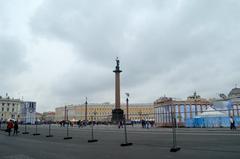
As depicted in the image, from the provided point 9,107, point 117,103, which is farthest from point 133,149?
point 9,107

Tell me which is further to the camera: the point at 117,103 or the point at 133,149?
the point at 117,103

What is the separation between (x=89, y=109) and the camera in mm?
144375

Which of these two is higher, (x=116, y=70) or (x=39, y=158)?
(x=116, y=70)

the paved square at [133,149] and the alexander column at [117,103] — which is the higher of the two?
the alexander column at [117,103]

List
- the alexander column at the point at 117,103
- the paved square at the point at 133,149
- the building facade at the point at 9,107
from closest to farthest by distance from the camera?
the paved square at the point at 133,149 < the alexander column at the point at 117,103 < the building facade at the point at 9,107

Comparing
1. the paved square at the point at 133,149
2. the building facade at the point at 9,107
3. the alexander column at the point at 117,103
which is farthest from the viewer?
the building facade at the point at 9,107

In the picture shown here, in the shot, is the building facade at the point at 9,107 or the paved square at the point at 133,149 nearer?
the paved square at the point at 133,149

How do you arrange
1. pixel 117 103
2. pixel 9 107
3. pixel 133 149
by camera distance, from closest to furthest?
pixel 133 149 < pixel 117 103 < pixel 9 107

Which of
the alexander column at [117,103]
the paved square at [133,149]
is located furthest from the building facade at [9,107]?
the paved square at [133,149]

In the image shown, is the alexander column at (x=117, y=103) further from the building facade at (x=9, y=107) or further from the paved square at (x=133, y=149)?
the building facade at (x=9, y=107)

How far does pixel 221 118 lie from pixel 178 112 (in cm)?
588

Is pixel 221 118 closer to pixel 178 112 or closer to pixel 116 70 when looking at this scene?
pixel 178 112

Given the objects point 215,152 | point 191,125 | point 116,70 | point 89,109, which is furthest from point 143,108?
point 215,152

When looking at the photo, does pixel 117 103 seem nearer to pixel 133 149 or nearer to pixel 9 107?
pixel 133 149
